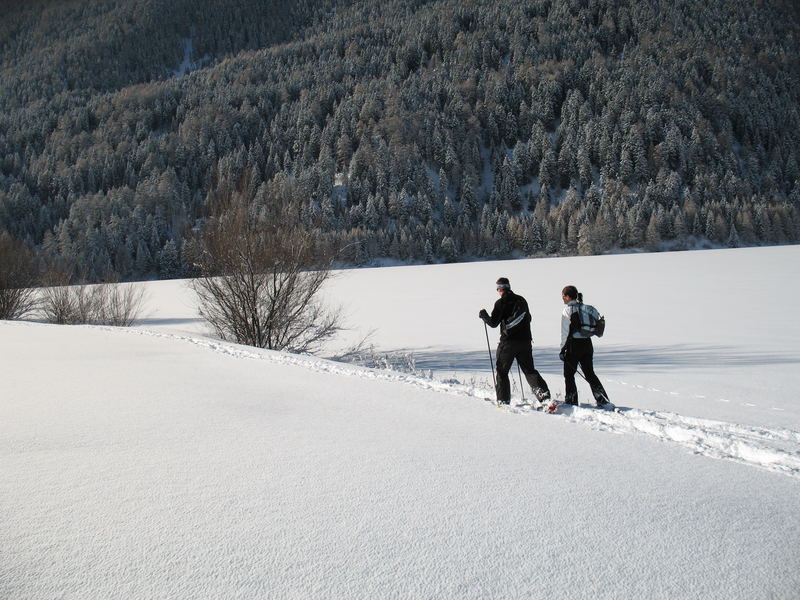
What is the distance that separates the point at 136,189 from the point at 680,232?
130929 mm

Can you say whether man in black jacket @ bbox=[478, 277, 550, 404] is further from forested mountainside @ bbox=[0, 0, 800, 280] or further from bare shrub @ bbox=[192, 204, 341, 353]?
forested mountainside @ bbox=[0, 0, 800, 280]

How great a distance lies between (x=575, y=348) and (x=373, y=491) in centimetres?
404

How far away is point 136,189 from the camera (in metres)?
140

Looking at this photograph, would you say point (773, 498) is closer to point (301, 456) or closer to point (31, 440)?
point (301, 456)

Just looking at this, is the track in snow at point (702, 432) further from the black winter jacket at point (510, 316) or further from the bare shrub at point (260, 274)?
the bare shrub at point (260, 274)

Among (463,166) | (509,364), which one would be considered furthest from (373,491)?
(463,166)

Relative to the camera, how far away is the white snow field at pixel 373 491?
2549 millimetres

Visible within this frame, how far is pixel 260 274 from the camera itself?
50.4 ft

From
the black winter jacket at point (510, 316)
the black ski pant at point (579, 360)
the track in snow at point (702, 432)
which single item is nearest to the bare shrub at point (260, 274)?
the track in snow at point (702, 432)

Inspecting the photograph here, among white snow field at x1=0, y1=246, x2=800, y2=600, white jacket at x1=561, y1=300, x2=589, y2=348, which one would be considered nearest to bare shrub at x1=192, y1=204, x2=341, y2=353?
white snow field at x1=0, y1=246, x2=800, y2=600

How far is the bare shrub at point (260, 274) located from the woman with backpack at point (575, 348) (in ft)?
32.6

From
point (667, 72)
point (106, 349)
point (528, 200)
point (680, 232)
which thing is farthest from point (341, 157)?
point (106, 349)

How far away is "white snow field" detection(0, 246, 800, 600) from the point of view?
8.36 ft

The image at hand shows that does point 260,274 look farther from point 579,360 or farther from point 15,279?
point 15,279
